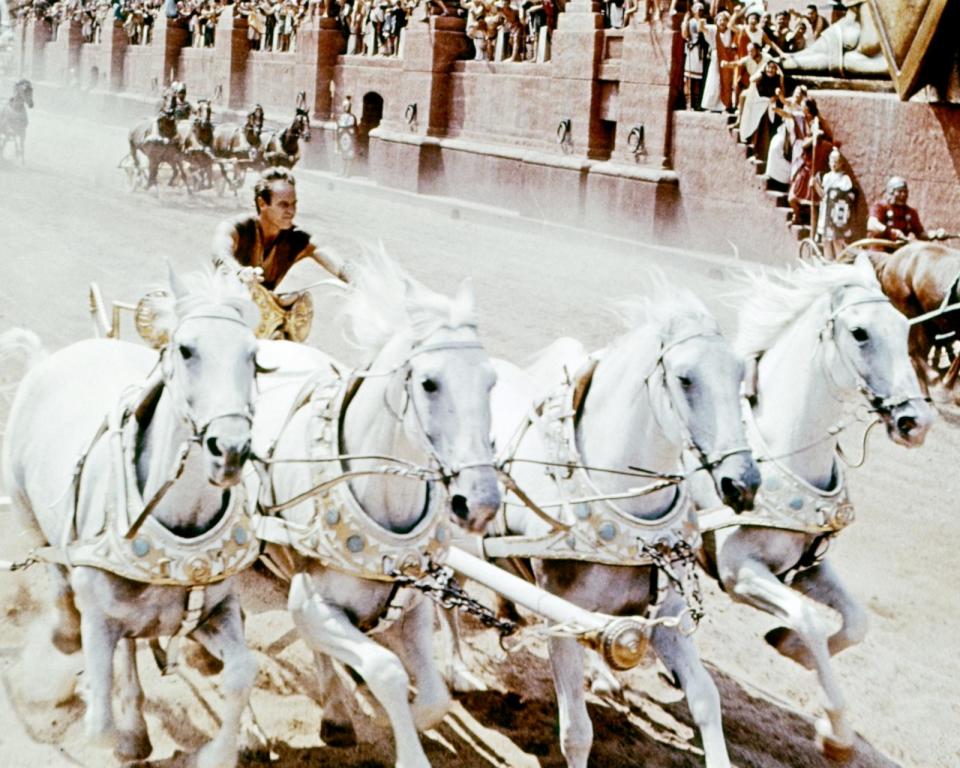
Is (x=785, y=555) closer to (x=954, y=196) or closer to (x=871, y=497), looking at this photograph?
(x=871, y=497)

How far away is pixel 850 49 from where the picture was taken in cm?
1780

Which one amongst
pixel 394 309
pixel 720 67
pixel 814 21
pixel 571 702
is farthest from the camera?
pixel 814 21

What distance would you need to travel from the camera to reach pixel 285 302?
6855 mm

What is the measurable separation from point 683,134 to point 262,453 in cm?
1608

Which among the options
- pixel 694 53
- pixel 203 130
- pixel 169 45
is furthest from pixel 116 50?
pixel 694 53

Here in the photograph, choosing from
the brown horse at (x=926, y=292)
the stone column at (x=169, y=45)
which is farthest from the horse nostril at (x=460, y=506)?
the stone column at (x=169, y=45)

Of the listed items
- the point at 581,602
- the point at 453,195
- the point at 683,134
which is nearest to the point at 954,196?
the point at 683,134

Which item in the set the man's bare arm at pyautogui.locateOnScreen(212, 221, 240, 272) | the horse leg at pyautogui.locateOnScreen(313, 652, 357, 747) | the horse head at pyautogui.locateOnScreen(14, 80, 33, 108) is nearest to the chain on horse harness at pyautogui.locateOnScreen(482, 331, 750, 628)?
the horse leg at pyautogui.locateOnScreen(313, 652, 357, 747)

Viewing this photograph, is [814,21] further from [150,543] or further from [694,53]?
[150,543]

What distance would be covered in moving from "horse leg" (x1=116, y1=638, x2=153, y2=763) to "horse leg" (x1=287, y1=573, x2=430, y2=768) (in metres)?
0.63

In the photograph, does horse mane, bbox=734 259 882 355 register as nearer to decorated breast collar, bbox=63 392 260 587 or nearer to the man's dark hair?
the man's dark hair

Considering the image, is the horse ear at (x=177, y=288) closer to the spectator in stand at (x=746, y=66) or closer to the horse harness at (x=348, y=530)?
the horse harness at (x=348, y=530)

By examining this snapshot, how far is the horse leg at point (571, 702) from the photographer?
479 centimetres

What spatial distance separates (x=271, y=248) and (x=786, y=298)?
2.58 m
